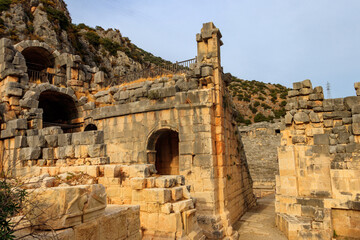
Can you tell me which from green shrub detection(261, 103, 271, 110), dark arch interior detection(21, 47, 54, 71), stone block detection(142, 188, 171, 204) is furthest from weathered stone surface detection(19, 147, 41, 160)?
green shrub detection(261, 103, 271, 110)

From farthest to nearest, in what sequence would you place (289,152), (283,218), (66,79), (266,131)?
(266,131) → (66,79) → (289,152) → (283,218)

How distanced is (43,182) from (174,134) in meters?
7.11

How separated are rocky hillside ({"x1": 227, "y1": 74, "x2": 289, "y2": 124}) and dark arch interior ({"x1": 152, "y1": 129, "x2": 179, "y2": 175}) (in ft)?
93.8

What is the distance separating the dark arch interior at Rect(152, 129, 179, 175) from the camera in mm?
11164

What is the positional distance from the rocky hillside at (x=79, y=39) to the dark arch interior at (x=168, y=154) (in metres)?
3.49

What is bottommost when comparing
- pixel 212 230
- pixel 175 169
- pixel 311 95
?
pixel 212 230

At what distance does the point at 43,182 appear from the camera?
447cm

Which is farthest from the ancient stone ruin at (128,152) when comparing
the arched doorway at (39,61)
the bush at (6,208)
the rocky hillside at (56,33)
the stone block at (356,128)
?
the rocky hillside at (56,33)

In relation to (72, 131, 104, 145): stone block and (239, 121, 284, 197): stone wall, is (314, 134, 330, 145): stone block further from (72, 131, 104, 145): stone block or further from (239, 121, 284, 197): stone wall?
(239, 121, 284, 197): stone wall

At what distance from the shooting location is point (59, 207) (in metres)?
2.79

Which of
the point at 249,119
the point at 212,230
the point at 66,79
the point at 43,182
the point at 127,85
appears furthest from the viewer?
the point at 249,119

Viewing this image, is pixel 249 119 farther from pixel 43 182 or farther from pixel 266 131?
pixel 43 182

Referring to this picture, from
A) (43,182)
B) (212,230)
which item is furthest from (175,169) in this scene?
(43,182)

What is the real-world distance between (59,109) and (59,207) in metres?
13.5
